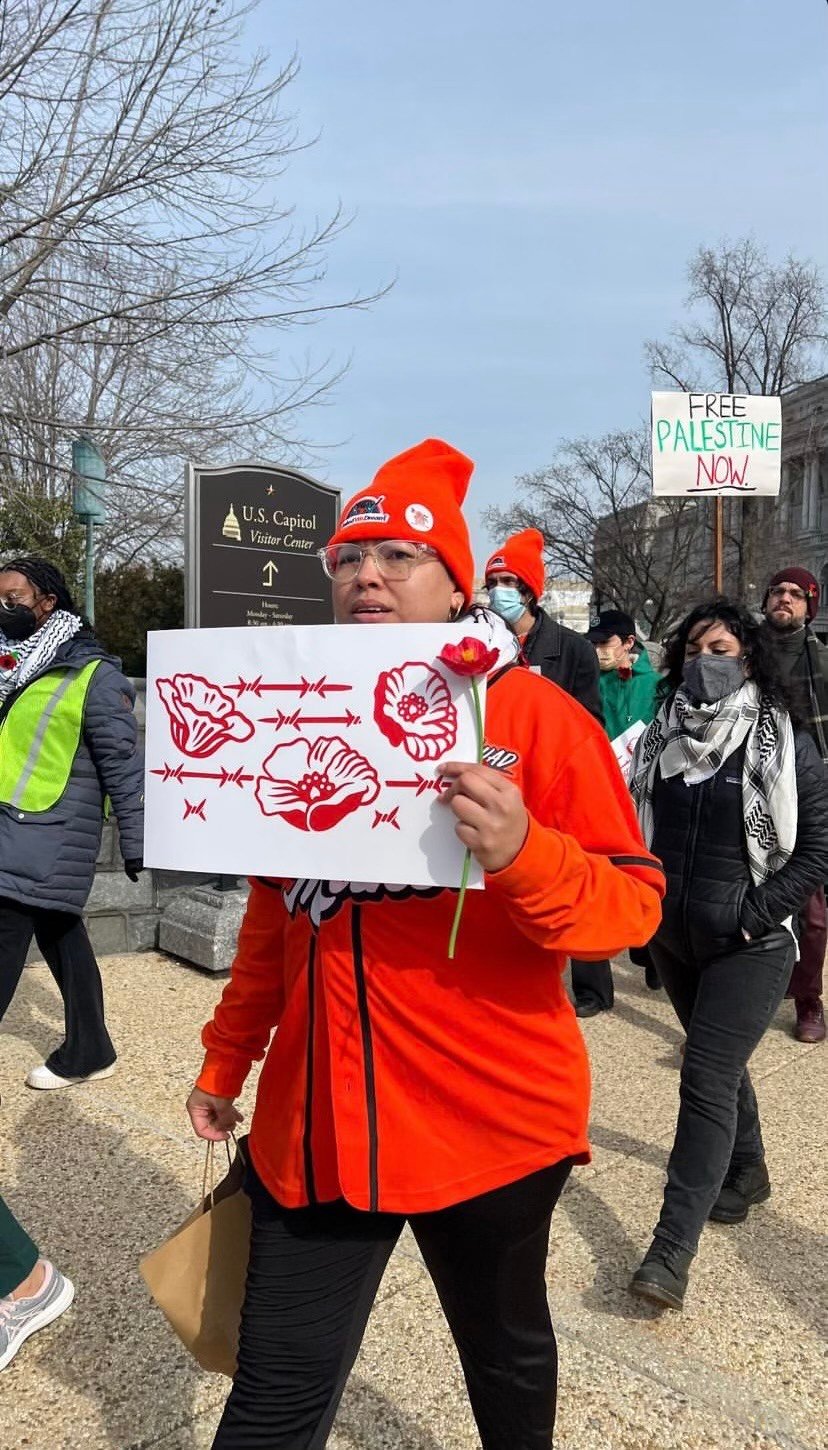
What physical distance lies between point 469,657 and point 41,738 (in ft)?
9.43

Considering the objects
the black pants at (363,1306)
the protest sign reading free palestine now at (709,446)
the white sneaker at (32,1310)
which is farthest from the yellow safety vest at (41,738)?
the protest sign reading free palestine now at (709,446)

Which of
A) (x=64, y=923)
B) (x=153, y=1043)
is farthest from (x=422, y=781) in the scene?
(x=153, y=1043)

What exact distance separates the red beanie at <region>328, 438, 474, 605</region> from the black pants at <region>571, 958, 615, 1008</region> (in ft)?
12.9

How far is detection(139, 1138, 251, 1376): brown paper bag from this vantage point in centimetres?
183

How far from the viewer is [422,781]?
1538 millimetres

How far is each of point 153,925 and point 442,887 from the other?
5.06 meters

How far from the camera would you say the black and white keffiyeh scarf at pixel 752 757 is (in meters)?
3.06

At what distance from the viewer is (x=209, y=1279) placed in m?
1.83

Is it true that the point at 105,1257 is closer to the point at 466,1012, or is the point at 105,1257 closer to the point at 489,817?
the point at 466,1012

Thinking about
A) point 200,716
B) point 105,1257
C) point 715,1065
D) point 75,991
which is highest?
point 200,716

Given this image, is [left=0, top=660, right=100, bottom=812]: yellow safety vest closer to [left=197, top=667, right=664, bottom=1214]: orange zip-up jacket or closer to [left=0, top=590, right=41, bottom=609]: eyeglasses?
[left=0, top=590, right=41, bottom=609]: eyeglasses

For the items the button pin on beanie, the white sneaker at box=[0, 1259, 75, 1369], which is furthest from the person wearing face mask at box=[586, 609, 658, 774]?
the button pin on beanie

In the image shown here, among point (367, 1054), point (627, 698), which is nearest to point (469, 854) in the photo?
point (367, 1054)

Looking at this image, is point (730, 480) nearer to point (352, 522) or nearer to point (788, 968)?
point (788, 968)
